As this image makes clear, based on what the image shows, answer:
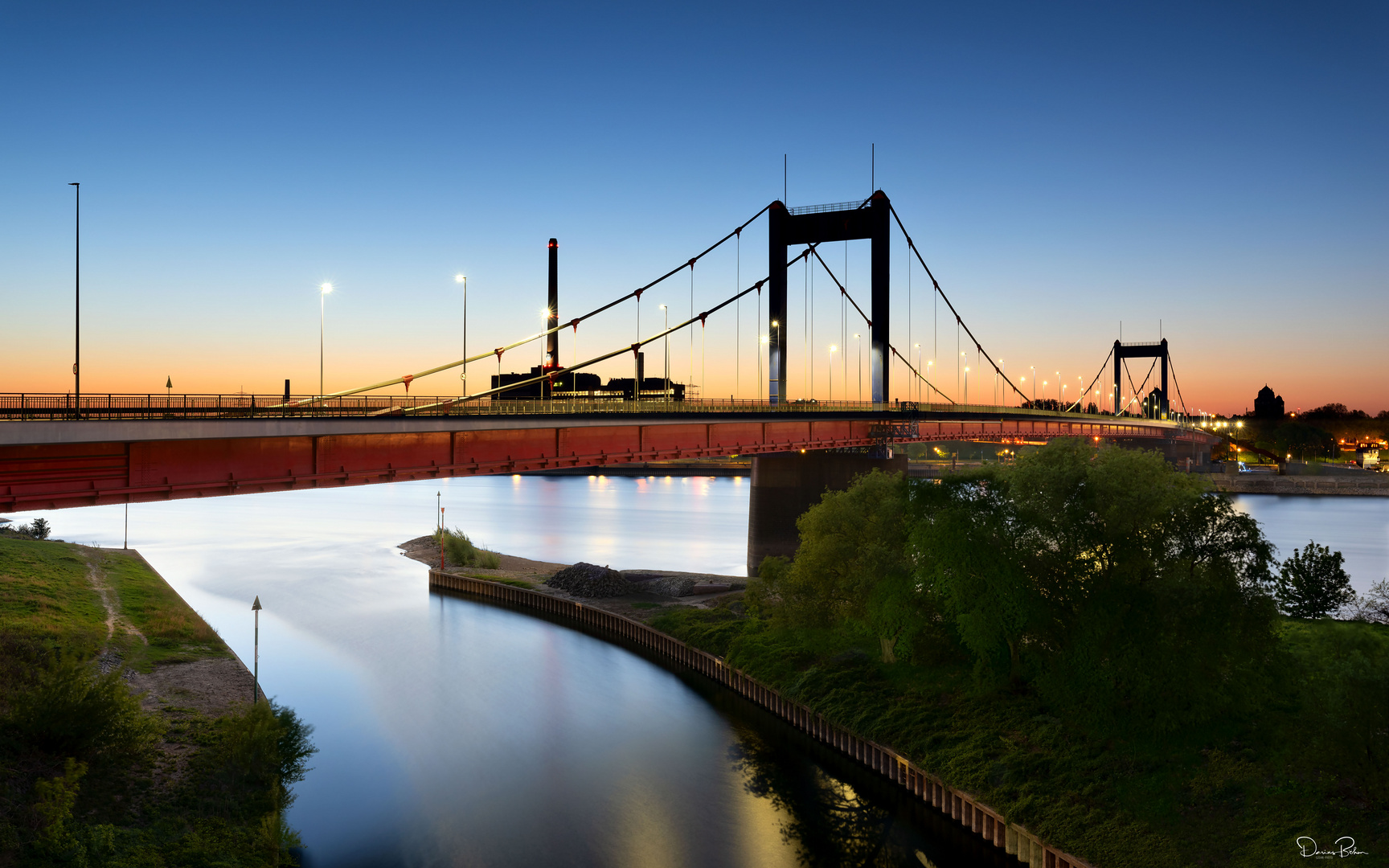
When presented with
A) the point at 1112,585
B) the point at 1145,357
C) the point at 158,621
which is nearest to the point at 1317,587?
the point at 1112,585

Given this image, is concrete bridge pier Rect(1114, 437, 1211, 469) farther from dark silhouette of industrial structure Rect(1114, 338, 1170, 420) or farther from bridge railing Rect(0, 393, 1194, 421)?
bridge railing Rect(0, 393, 1194, 421)

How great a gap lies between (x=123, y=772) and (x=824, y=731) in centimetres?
2240

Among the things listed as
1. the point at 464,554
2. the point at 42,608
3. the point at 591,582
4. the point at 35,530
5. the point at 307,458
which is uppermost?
the point at 307,458

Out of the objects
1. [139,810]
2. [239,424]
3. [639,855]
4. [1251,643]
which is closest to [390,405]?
[239,424]

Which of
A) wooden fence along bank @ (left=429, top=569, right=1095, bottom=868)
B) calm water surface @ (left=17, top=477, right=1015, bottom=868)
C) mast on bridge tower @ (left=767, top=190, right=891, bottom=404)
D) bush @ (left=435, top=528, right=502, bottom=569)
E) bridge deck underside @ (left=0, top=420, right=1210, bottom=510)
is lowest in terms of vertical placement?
calm water surface @ (left=17, top=477, right=1015, bottom=868)

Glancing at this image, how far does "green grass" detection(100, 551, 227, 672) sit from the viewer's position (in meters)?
36.8

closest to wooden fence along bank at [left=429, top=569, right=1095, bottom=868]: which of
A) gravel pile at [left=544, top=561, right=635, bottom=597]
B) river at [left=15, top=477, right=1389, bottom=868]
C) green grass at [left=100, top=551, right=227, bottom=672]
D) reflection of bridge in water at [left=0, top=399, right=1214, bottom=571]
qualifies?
river at [left=15, top=477, right=1389, bottom=868]

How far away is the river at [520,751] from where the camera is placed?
26828mm

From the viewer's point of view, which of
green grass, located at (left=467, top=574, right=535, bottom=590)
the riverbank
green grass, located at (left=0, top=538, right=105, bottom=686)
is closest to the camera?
the riverbank

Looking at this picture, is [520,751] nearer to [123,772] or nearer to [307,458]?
[307,458]

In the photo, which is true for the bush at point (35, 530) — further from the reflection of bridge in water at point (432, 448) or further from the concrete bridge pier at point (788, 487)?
the concrete bridge pier at point (788, 487)

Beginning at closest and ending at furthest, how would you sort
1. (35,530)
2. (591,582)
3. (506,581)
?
1. (591,582)
2. (506,581)
3. (35,530)

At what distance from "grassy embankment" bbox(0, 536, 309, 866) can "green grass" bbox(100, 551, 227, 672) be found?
4015 mm

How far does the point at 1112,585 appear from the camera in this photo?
26.2 meters
